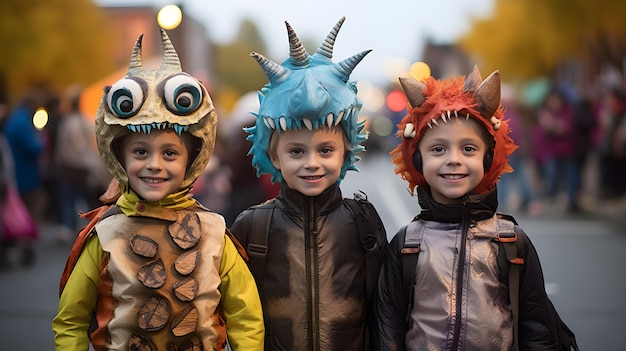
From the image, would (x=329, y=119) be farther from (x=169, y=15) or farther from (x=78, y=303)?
(x=169, y=15)

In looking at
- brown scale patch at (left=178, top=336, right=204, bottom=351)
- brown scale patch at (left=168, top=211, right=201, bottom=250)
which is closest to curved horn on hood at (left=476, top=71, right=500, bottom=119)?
brown scale patch at (left=168, top=211, right=201, bottom=250)

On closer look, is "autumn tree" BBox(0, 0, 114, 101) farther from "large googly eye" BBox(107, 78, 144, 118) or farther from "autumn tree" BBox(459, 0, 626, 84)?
"large googly eye" BBox(107, 78, 144, 118)

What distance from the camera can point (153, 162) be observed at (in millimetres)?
3672

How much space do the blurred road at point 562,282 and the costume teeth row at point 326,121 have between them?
12.5 feet

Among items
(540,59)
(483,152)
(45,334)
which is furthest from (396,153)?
(540,59)

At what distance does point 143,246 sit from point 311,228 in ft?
2.65

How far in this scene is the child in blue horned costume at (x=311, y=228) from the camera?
3.94 m

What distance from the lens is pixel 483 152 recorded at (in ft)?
12.9

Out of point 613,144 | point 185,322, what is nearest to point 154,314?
point 185,322

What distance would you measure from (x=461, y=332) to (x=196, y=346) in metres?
1.17

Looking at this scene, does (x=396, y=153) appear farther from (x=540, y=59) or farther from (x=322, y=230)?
(x=540, y=59)

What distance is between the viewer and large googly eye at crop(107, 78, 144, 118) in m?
3.62

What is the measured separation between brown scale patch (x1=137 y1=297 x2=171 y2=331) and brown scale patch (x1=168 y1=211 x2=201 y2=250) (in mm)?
258

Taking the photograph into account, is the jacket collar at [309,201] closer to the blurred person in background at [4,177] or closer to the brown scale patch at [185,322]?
the brown scale patch at [185,322]
